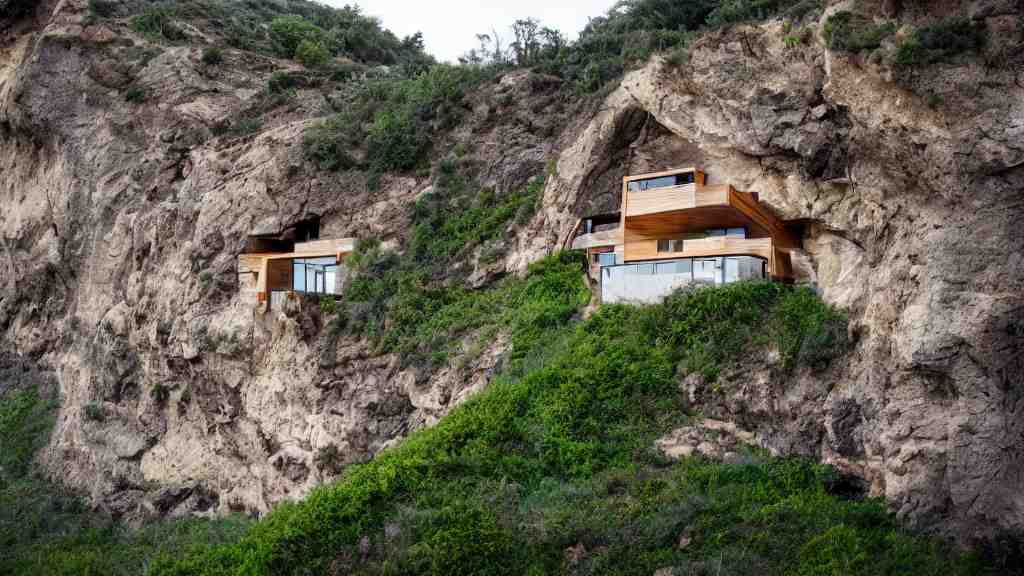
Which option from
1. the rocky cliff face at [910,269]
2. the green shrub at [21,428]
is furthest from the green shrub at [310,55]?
the rocky cliff face at [910,269]

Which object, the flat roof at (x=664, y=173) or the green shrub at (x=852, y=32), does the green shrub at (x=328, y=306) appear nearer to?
the flat roof at (x=664, y=173)

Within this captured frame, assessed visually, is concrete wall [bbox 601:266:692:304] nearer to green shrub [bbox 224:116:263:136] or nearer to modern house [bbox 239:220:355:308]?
modern house [bbox 239:220:355:308]

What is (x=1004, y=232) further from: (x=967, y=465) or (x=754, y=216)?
(x=754, y=216)

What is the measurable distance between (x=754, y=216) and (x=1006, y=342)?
774cm

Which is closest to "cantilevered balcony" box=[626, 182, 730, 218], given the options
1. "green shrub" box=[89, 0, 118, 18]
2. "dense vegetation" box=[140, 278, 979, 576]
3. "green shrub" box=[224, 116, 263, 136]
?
"dense vegetation" box=[140, 278, 979, 576]

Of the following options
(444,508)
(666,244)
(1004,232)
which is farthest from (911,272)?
(444,508)

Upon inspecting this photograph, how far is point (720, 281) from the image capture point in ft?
74.2

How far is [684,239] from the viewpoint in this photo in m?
25.0

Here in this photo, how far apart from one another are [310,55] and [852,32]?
2737 cm

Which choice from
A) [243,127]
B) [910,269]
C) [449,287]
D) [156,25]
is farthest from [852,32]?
[156,25]

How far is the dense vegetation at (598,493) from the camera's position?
1686 centimetres

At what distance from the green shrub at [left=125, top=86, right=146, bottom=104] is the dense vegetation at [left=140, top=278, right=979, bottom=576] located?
19.9m

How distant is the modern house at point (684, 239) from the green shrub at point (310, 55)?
2036 centimetres

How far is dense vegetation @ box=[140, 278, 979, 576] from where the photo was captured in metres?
16.9
